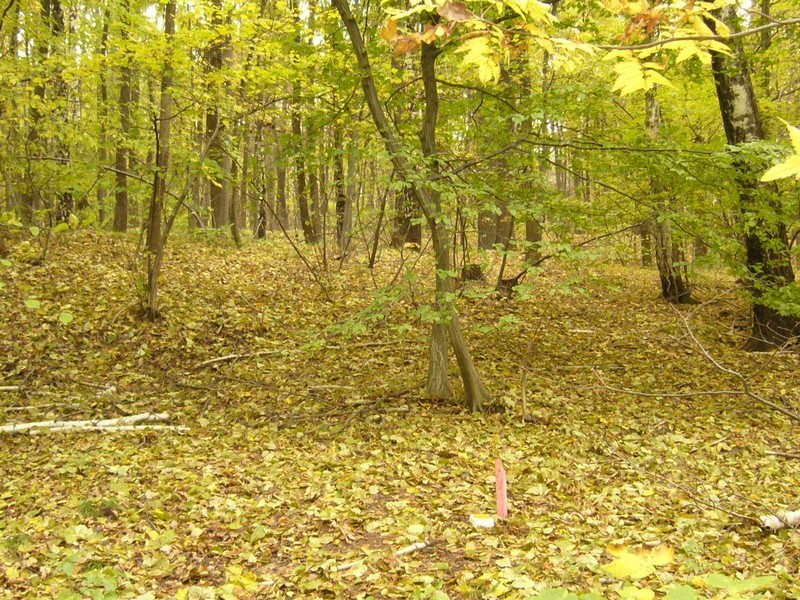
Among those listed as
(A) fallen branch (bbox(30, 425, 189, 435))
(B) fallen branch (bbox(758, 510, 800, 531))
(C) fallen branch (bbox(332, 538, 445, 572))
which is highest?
(A) fallen branch (bbox(30, 425, 189, 435))

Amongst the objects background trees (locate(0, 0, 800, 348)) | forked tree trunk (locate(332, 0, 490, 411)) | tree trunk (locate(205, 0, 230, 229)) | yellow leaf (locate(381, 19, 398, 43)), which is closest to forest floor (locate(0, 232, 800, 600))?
forked tree trunk (locate(332, 0, 490, 411))

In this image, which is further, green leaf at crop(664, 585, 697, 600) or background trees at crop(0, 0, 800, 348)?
background trees at crop(0, 0, 800, 348)

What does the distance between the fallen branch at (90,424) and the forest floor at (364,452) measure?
142 millimetres

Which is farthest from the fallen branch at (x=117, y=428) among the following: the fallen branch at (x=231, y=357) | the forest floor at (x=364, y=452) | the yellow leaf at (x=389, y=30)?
the yellow leaf at (x=389, y=30)

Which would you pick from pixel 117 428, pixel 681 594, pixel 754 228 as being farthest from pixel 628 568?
pixel 754 228

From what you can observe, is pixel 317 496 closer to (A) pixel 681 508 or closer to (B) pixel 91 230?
(A) pixel 681 508

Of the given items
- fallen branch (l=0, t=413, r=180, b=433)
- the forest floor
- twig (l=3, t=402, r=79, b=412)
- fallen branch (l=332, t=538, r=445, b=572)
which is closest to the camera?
the forest floor

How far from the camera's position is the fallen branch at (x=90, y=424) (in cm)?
592

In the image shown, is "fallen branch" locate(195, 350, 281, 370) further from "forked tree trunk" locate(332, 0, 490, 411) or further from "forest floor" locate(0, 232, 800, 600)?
"forked tree trunk" locate(332, 0, 490, 411)

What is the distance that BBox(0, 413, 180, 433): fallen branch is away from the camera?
5.92 metres

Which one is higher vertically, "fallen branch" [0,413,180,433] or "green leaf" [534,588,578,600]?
"green leaf" [534,588,578,600]

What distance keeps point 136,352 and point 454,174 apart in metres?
5.16

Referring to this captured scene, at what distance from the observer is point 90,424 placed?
610 cm

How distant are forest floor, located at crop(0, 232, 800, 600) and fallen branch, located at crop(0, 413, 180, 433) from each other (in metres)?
0.14
